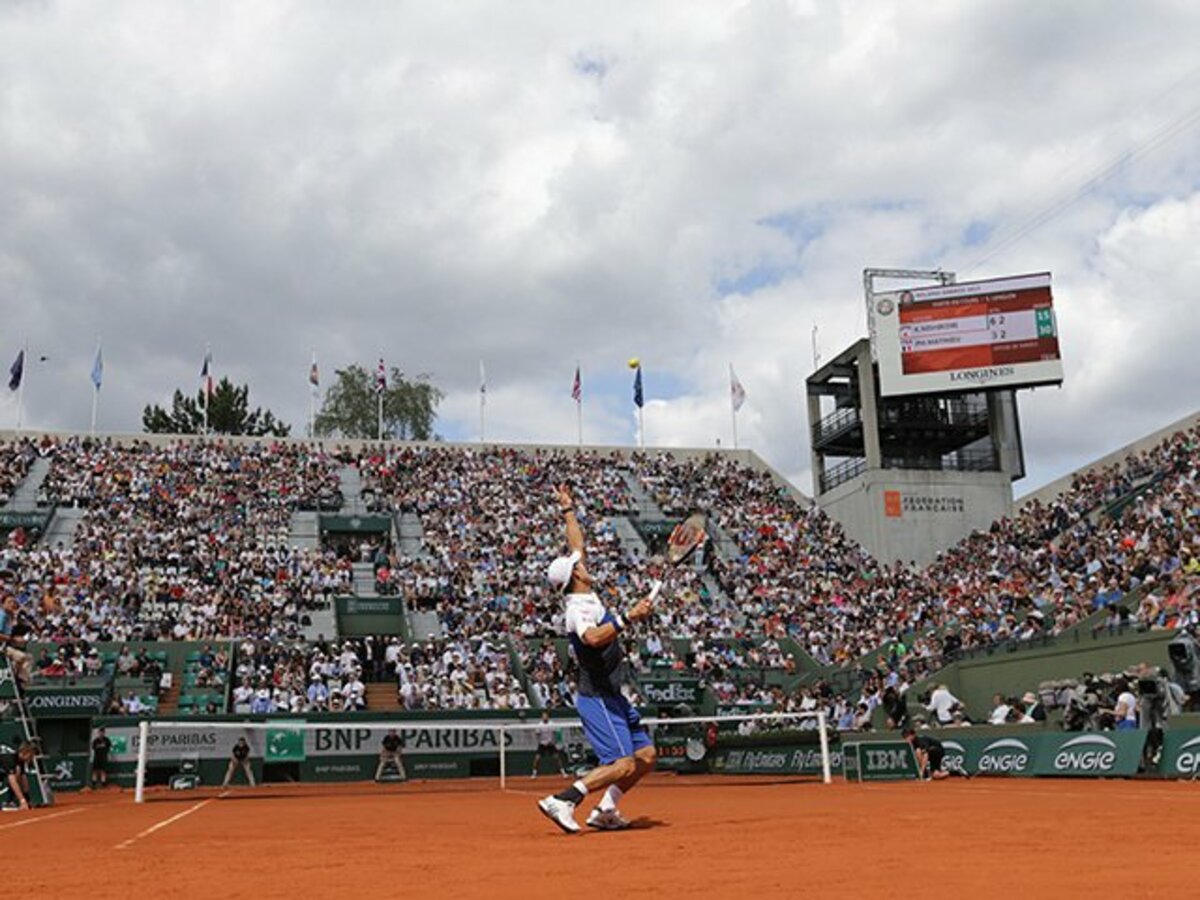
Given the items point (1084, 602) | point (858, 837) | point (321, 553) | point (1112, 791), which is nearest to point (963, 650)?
point (1084, 602)

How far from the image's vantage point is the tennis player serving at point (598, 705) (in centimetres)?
906

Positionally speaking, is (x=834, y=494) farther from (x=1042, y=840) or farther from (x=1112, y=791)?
(x=1042, y=840)

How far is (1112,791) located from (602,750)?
9.02 m

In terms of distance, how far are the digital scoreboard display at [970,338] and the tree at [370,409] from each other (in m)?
48.5

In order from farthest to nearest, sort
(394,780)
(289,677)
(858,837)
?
(289,677), (394,780), (858,837)

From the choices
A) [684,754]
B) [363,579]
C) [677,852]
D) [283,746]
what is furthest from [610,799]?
[363,579]

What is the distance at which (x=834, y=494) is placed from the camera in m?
54.0

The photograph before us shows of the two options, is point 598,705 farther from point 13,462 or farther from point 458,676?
point 13,462

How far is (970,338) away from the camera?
48688 millimetres

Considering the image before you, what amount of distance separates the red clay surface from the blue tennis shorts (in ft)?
2.22

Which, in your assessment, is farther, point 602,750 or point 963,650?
point 963,650

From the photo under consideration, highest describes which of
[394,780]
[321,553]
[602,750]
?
[321,553]

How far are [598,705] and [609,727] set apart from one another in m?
0.20

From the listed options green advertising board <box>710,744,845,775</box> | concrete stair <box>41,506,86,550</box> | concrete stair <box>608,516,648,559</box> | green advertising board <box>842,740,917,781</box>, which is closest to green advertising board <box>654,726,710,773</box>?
green advertising board <box>710,744,845,775</box>
